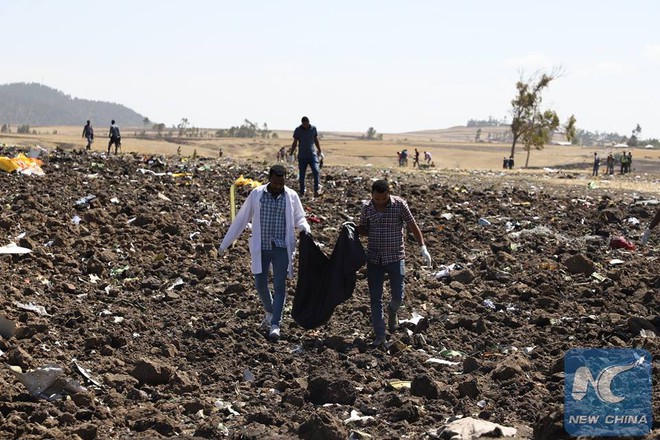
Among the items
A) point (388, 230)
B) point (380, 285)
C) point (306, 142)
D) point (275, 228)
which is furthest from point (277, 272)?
point (306, 142)

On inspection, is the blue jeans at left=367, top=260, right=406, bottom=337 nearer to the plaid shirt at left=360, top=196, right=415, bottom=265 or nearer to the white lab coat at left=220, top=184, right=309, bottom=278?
the plaid shirt at left=360, top=196, right=415, bottom=265

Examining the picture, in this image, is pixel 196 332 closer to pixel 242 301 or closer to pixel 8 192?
pixel 242 301

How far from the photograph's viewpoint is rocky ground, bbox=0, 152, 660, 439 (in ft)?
18.9

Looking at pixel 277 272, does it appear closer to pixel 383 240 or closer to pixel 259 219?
pixel 259 219

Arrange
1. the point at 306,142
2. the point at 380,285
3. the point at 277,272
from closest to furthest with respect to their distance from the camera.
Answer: the point at 380,285 → the point at 277,272 → the point at 306,142

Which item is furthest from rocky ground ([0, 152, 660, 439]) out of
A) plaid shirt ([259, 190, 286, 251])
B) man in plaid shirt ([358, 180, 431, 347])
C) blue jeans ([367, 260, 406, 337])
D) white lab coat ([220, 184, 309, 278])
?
plaid shirt ([259, 190, 286, 251])

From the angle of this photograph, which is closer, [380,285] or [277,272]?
[380,285]

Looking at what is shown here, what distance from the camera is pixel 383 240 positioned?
7453 millimetres

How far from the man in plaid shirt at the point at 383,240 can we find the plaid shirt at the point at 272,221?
688 millimetres

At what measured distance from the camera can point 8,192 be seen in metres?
13.5

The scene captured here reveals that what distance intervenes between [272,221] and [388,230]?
1.00m

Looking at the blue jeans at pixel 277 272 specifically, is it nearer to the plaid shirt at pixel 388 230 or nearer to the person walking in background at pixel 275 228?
the person walking in background at pixel 275 228

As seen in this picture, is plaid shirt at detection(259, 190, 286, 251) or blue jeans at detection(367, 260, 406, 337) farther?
plaid shirt at detection(259, 190, 286, 251)

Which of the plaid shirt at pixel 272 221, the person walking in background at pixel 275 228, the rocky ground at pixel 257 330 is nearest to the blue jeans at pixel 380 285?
the rocky ground at pixel 257 330
